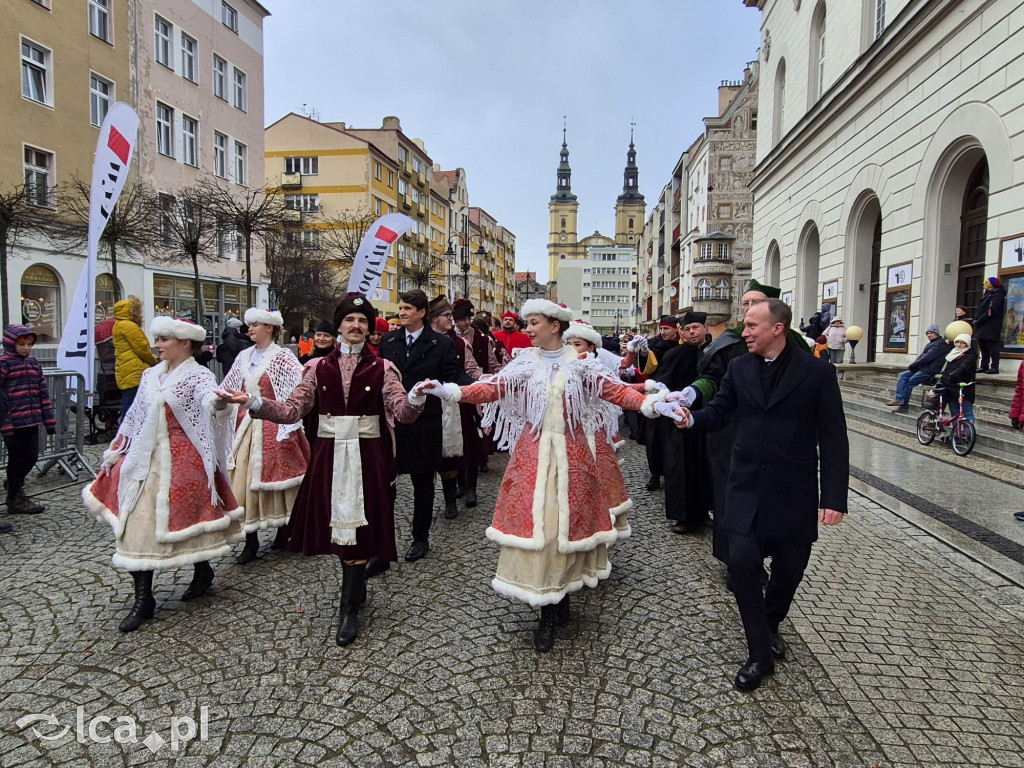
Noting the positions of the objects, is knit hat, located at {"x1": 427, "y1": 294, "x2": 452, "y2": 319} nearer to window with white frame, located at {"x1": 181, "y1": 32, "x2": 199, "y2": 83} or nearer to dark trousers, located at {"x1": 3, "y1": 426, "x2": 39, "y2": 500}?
dark trousers, located at {"x1": 3, "y1": 426, "x2": 39, "y2": 500}

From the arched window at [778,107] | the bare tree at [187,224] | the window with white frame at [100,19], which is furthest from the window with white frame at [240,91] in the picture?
the arched window at [778,107]

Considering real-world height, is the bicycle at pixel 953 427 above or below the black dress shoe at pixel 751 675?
above

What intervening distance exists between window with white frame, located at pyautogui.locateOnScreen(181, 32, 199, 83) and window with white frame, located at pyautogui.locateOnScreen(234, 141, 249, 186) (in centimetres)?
353

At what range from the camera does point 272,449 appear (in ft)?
16.8

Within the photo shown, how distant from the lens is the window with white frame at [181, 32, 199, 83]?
86.1ft

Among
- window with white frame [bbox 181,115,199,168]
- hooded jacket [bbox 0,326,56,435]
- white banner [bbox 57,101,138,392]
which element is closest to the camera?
hooded jacket [bbox 0,326,56,435]

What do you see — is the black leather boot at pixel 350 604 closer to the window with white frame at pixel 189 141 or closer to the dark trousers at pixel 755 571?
the dark trousers at pixel 755 571

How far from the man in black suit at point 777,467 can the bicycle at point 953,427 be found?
7.17 metres

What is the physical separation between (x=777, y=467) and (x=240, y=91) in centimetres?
3354

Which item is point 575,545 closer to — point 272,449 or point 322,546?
point 322,546

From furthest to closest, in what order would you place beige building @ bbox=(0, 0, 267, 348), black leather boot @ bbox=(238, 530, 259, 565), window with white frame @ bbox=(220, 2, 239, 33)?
window with white frame @ bbox=(220, 2, 239, 33), beige building @ bbox=(0, 0, 267, 348), black leather boot @ bbox=(238, 530, 259, 565)

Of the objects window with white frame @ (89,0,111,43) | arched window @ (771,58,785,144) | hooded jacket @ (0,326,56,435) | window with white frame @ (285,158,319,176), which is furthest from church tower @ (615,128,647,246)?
hooded jacket @ (0,326,56,435)

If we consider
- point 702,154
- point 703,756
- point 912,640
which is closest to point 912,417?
point 912,640

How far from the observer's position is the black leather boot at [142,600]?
153 inches
